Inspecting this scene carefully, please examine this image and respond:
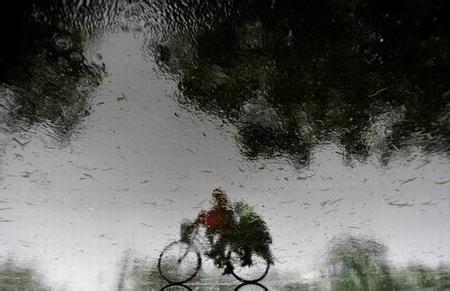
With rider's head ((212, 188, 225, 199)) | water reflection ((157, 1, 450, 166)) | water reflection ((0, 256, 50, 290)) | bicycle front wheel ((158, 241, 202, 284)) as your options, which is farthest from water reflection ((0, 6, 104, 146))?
water reflection ((0, 256, 50, 290))

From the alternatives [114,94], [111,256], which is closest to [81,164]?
[114,94]

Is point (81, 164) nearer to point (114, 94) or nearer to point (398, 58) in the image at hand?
point (114, 94)

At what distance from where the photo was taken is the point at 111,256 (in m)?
4.30

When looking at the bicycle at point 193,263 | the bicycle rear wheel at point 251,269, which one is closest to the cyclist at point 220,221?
the bicycle at point 193,263

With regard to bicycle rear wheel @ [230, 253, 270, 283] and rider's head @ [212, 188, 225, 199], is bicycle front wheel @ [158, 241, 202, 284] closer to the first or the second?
bicycle rear wheel @ [230, 253, 270, 283]

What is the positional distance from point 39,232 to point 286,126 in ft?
8.62

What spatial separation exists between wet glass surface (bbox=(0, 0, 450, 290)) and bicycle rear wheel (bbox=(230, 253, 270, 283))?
79 mm

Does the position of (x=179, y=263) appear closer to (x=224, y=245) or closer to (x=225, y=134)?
(x=224, y=245)

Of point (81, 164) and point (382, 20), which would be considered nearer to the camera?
point (382, 20)

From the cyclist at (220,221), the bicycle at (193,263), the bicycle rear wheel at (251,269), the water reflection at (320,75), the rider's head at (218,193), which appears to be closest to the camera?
the water reflection at (320,75)

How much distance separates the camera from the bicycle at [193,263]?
4254mm

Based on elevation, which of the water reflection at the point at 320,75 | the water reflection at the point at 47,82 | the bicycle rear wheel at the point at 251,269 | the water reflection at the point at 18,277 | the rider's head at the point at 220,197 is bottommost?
the water reflection at the point at 18,277

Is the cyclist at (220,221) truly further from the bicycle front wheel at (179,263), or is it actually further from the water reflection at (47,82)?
the water reflection at (47,82)

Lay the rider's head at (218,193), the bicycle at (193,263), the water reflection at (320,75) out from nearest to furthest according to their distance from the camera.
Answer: the water reflection at (320,75)
the rider's head at (218,193)
the bicycle at (193,263)
